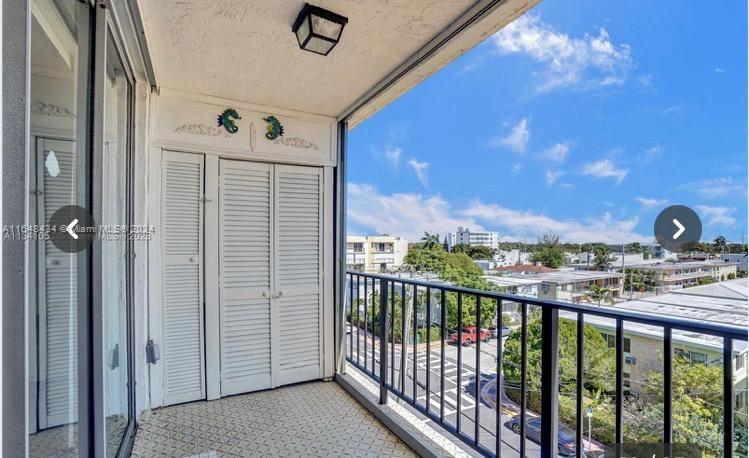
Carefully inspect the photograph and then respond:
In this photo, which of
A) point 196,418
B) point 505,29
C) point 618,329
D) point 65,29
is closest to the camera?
point 65,29

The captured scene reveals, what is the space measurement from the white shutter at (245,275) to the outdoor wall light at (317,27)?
130cm

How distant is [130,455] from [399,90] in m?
2.86

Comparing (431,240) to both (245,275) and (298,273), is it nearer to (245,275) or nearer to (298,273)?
(298,273)

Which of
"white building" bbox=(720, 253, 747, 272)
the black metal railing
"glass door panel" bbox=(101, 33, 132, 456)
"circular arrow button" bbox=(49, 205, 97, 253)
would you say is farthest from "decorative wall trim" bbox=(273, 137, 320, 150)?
"white building" bbox=(720, 253, 747, 272)

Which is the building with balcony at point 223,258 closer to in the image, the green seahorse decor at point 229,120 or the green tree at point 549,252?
the green seahorse decor at point 229,120

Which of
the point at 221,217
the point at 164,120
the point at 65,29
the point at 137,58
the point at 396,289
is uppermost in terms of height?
the point at 137,58

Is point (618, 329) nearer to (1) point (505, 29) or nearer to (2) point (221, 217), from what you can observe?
(1) point (505, 29)

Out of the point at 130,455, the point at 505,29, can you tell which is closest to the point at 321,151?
the point at 505,29

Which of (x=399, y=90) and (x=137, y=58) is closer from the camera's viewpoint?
(x=137, y=58)

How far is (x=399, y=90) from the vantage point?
255cm

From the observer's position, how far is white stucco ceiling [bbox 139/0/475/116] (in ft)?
5.50

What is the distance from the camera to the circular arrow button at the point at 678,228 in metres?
1.28

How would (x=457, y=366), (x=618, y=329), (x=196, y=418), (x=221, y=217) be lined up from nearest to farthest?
1. (x=618, y=329)
2. (x=457, y=366)
3. (x=196, y=418)
4. (x=221, y=217)

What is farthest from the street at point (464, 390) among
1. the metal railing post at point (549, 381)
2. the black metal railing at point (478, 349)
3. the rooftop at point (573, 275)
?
the rooftop at point (573, 275)
